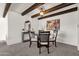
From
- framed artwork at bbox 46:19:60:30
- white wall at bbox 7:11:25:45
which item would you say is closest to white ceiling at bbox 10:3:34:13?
white wall at bbox 7:11:25:45

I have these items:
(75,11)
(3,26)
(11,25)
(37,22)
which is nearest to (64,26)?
(75,11)

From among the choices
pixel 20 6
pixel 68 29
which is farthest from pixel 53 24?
pixel 20 6

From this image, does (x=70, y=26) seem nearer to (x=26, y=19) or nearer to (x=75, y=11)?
(x=75, y=11)

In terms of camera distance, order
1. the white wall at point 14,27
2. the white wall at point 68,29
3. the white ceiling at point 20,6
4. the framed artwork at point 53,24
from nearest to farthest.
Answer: the white ceiling at point 20,6 → the white wall at point 68,29 → the white wall at point 14,27 → the framed artwork at point 53,24

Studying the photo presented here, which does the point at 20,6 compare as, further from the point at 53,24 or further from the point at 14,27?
the point at 53,24

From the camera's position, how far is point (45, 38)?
388cm

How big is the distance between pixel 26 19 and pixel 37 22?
122 cm

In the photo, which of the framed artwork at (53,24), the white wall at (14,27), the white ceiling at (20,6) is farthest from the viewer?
the framed artwork at (53,24)

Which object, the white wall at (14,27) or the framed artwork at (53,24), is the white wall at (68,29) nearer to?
the framed artwork at (53,24)

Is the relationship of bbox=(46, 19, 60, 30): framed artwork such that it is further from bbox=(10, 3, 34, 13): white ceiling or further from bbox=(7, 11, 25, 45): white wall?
bbox=(10, 3, 34, 13): white ceiling

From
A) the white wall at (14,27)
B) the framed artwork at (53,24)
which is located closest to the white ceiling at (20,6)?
the white wall at (14,27)

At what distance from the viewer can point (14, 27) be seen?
6.02 m

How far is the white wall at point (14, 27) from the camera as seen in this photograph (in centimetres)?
582

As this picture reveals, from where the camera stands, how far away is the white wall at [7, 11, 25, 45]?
5.82 m
